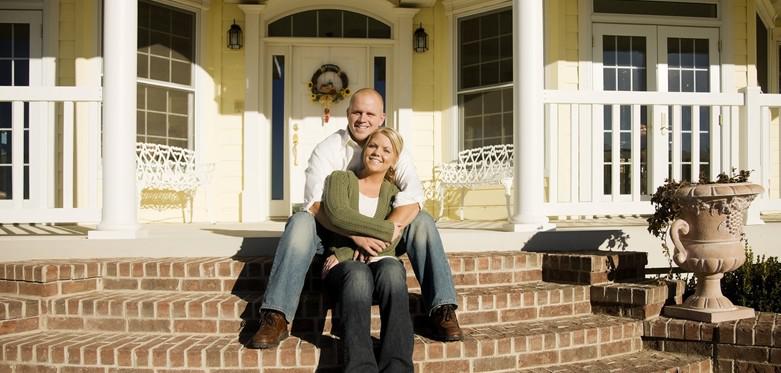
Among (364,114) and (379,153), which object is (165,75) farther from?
(379,153)

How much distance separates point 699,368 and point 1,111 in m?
5.94

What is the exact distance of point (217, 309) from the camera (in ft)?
10.2

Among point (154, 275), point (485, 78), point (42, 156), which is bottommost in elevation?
point (154, 275)

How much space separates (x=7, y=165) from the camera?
568 centimetres

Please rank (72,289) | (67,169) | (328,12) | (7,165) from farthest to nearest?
1. (328,12)
2. (7,165)
3. (67,169)
4. (72,289)

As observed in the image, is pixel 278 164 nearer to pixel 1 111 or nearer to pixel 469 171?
pixel 469 171

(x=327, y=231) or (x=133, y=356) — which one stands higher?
(x=327, y=231)

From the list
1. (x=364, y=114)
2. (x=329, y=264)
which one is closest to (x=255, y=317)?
(x=329, y=264)

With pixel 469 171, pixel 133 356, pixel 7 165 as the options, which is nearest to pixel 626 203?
pixel 469 171

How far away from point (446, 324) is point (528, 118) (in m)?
1.93

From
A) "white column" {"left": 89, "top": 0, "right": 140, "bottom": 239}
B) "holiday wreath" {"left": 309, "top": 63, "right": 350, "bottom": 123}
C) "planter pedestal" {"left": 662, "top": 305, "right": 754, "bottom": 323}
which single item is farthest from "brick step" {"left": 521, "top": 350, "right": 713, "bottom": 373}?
"holiday wreath" {"left": 309, "top": 63, "right": 350, "bottom": 123}

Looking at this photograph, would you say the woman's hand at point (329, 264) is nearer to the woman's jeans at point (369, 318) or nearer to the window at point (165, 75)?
the woman's jeans at point (369, 318)

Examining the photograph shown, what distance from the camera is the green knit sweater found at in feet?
9.48

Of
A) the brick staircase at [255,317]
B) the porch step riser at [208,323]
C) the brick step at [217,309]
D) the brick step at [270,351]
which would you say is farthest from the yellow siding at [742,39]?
the porch step riser at [208,323]
